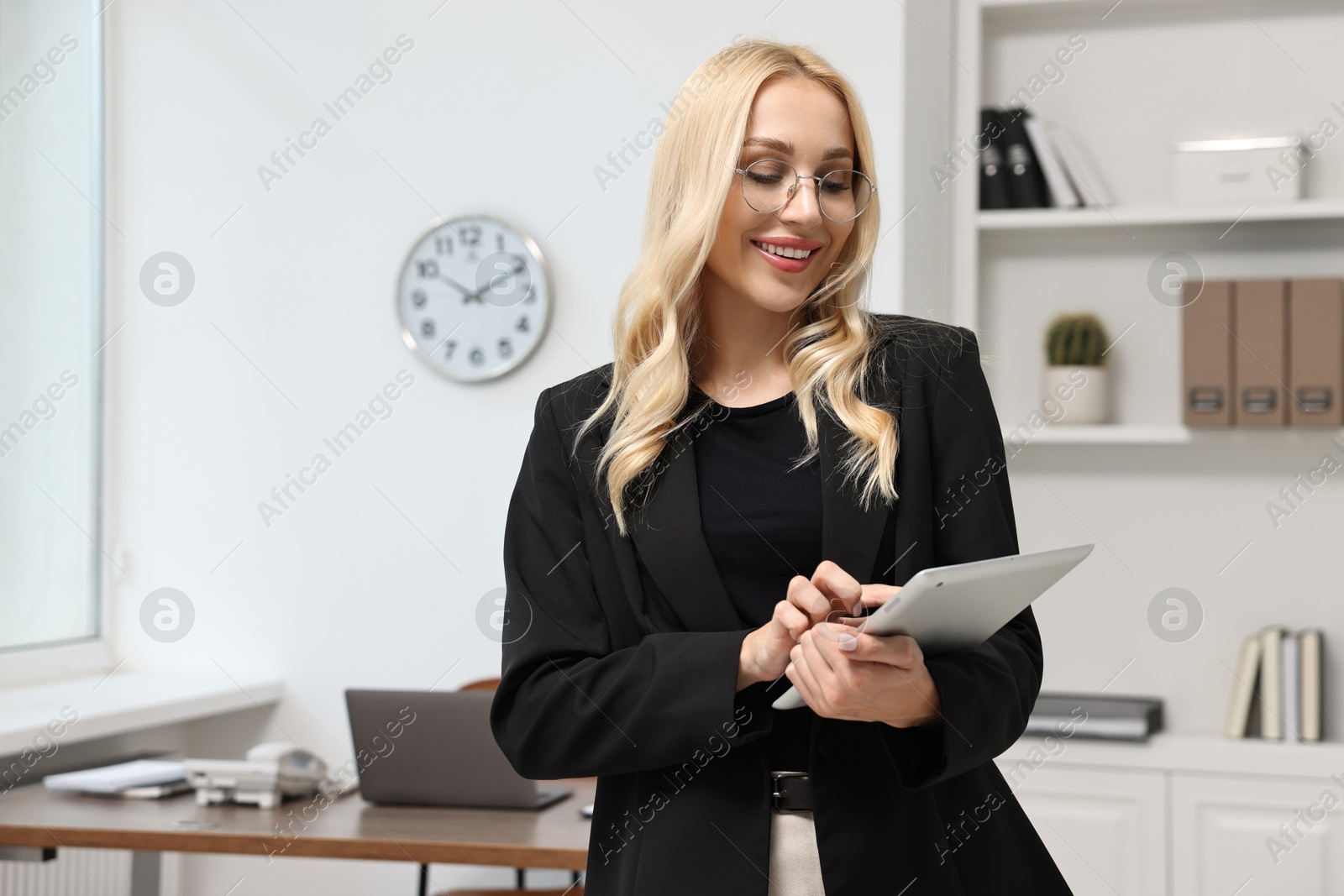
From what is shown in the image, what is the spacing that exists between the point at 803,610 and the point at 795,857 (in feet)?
0.83

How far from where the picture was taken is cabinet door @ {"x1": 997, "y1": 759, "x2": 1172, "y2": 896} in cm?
325

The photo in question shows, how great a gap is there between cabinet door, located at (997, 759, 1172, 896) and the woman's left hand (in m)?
2.35

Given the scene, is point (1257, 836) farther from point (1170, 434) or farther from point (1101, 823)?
point (1170, 434)

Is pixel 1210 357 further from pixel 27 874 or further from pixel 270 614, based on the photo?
pixel 27 874

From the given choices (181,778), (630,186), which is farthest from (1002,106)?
(181,778)

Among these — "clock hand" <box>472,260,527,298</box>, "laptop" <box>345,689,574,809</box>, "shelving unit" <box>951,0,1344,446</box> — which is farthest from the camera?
"clock hand" <box>472,260,527,298</box>

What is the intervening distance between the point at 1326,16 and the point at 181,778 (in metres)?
3.59

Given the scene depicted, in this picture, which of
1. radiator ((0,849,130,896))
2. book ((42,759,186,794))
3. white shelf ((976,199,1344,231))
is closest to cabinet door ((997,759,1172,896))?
white shelf ((976,199,1344,231))

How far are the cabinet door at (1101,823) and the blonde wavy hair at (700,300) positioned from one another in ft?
7.30

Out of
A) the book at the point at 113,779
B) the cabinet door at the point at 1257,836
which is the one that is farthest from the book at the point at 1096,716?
the book at the point at 113,779

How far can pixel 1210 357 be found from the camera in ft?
11.0

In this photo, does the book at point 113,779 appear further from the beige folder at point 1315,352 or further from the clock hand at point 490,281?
the beige folder at point 1315,352

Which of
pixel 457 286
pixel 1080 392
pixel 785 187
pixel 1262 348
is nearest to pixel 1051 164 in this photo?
pixel 1080 392

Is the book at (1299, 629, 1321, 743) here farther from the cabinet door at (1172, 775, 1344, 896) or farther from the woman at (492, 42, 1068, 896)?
the woman at (492, 42, 1068, 896)
